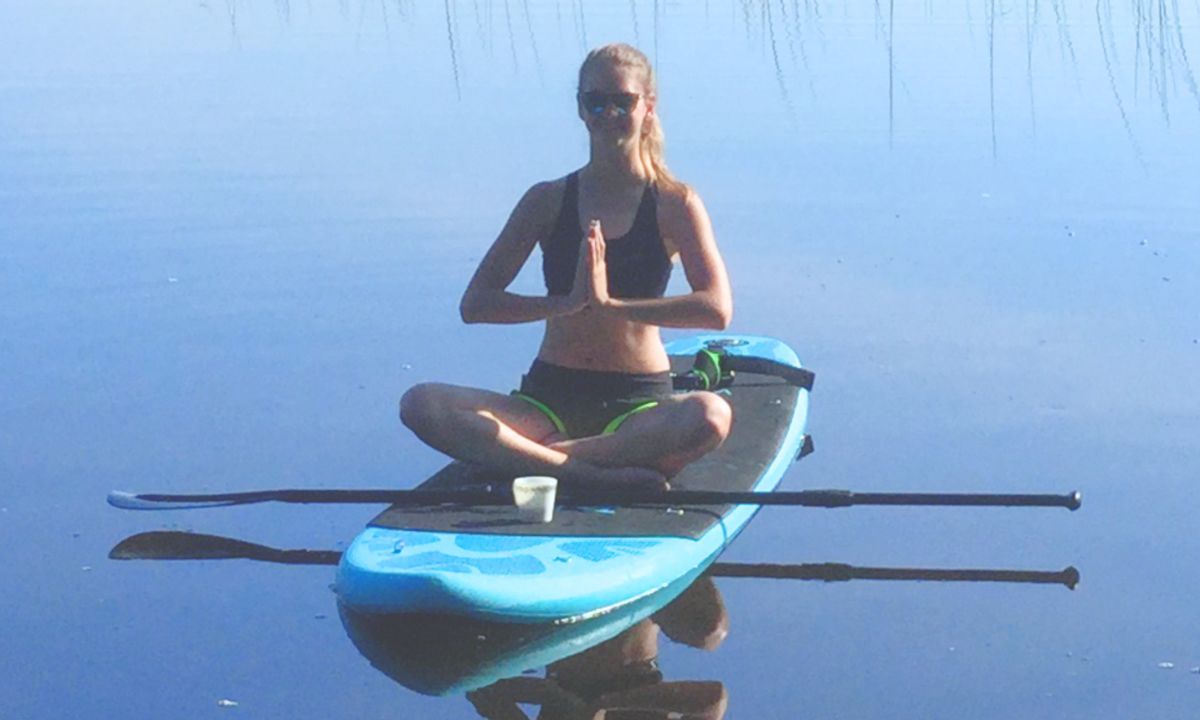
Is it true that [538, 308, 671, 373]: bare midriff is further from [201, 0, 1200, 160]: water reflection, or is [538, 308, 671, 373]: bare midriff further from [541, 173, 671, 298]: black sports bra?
[201, 0, 1200, 160]: water reflection

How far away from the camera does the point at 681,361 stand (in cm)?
680

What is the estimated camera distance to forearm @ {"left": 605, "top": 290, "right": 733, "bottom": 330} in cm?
532

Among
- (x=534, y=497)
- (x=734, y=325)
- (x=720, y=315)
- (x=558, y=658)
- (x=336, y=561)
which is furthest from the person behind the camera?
(x=734, y=325)

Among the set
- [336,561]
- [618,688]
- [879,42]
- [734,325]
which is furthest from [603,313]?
[879,42]

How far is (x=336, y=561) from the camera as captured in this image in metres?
5.25

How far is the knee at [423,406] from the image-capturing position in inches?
212

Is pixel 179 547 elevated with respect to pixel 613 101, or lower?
lower

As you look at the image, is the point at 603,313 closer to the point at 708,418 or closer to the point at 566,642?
the point at 708,418

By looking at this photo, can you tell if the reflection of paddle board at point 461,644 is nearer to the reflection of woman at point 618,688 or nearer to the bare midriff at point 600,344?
the reflection of woman at point 618,688

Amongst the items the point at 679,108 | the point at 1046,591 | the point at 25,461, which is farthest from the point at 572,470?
the point at 679,108

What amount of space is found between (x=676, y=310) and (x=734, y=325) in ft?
7.55

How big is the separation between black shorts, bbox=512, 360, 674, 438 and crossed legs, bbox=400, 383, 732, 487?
8 centimetres

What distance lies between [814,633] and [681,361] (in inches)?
81.9

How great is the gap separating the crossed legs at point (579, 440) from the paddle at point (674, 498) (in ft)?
0.26
